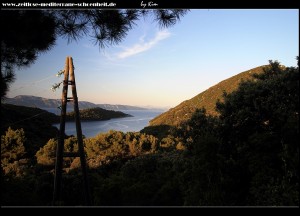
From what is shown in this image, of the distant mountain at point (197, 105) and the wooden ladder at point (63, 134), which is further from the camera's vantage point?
the distant mountain at point (197, 105)

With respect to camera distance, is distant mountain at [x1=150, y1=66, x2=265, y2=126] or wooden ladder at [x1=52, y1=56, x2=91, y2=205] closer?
wooden ladder at [x1=52, y1=56, x2=91, y2=205]

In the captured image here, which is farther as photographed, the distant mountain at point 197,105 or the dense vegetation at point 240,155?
the distant mountain at point 197,105

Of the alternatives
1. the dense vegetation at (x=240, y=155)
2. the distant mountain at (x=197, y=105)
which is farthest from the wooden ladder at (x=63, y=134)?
the distant mountain at (x=197, y=105)

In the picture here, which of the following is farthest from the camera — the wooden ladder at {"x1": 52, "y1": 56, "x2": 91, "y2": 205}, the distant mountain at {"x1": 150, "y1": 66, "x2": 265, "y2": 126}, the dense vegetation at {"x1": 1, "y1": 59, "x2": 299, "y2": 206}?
the distant mountain at {"x1": 150, "y1": 66, "x2": 265, "y2": 126}

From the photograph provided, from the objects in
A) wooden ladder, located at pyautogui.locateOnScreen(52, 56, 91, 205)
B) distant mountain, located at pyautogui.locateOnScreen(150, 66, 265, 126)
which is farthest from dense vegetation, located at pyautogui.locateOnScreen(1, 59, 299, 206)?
distant mountain, located at pyautogui.locateOnScreen(150, 66, 265, 126)

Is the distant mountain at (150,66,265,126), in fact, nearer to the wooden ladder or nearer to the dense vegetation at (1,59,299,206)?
the dense vegetation at (1,59,299,206)

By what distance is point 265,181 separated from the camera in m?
6.95

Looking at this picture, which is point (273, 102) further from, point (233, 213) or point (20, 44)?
point (20, 44)

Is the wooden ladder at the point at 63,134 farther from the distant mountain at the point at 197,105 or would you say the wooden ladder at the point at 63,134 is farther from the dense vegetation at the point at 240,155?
the distant mountain at the point at 197,105

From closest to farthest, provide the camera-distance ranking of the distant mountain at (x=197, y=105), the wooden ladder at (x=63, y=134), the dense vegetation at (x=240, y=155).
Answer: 1. the dense vegetation at (x=240, y=155)
2. the wooden ladder at (x=63, y=134)
3. the distant mountain at (x=197, y=105)

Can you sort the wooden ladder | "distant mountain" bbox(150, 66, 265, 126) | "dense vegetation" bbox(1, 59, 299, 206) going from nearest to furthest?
→ 1. "dense vegetation" bbox(1, 59, 299, 206)
2. the wooden ladder
3. "distant mountain" bbox(150, 66, 265, 126)

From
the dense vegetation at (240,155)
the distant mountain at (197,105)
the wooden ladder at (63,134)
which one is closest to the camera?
the dense vegetation at (240,155)

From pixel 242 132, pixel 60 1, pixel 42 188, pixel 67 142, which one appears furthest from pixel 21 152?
pixel 60 1

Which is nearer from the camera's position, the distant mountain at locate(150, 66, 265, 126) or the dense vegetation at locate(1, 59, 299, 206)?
the dense vegetation at locate(1, 59, 299, 206)
